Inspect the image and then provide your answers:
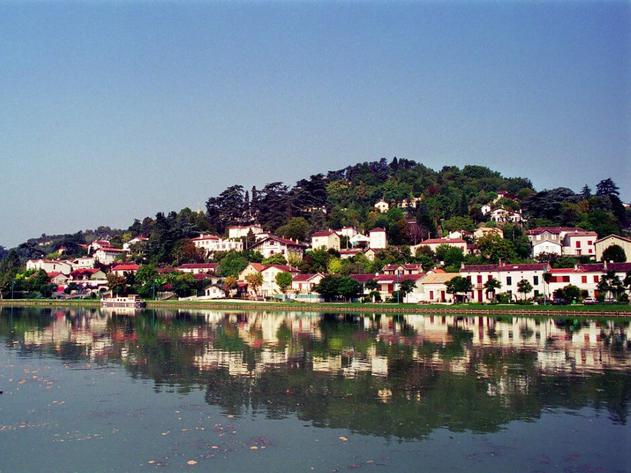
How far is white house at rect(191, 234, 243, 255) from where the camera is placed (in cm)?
8744

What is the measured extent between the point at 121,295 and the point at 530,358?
183ft

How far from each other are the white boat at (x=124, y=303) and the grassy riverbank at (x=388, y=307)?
95 centimetres

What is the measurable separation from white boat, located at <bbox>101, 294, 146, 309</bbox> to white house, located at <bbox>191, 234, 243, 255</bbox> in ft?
72.9

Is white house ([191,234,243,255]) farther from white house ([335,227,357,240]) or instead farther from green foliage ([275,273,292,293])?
green foliage ([275,273,292,293])

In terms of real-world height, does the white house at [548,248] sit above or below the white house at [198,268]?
above

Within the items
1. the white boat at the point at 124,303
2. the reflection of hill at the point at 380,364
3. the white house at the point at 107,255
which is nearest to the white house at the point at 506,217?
the reflection of hill at the point at 380,364

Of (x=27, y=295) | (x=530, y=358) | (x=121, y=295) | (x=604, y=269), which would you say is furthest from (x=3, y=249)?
(x=530, y=358)

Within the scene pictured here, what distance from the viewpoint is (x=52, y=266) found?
9138 centimetres

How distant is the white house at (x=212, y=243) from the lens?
87.4m

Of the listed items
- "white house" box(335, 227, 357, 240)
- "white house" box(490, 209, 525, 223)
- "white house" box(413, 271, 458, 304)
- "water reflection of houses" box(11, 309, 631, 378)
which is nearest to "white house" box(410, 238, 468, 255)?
"white house" box(413, 271, 458, 304)

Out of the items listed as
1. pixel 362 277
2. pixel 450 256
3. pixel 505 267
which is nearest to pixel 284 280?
pixel 362 277

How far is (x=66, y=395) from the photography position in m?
17.6

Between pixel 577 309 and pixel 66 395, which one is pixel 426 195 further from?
pixel 66 395

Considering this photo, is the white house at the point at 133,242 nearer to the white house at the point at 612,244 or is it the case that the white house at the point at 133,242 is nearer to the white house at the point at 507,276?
the white house at the point at 507,276
